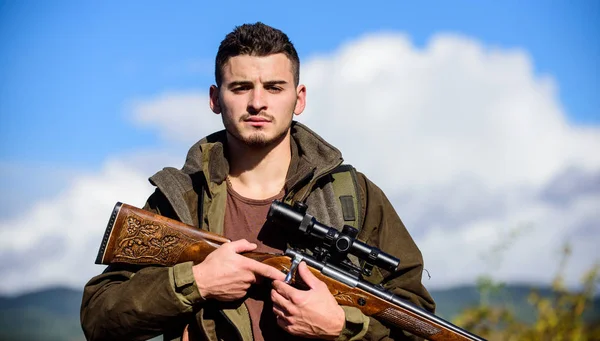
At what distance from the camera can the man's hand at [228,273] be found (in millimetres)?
4051

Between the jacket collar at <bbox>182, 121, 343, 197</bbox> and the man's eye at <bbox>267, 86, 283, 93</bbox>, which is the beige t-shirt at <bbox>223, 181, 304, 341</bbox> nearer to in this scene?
the jacket collar at <bbox>182, 121, 343, 197</bbox>

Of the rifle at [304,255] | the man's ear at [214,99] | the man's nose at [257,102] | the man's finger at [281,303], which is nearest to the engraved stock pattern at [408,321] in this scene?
the rifle at [304,255]

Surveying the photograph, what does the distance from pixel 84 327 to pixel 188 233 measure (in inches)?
34.4

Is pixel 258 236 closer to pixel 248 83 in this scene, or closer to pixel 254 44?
pixel 248 83

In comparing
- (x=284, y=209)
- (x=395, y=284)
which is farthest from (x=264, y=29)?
(x=395, y=284)

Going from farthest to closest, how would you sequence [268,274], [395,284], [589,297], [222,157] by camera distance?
[589,297], [222,157], [395,284], [268,274]

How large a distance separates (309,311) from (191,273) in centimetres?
72

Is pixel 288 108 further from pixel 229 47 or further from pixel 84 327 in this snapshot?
pixel 84 327

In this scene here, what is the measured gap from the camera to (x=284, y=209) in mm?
4207

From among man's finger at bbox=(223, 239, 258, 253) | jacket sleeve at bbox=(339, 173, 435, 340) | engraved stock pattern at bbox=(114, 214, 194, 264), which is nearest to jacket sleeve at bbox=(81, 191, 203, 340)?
engraved stock pattern at bbox=(114, 214, 194, 264)

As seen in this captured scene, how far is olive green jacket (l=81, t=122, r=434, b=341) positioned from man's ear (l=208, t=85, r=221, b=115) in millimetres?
217

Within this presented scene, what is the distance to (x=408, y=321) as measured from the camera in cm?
416

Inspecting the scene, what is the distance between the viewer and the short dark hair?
4.52 m

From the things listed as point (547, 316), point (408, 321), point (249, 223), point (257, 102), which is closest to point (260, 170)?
point (249, 223)
